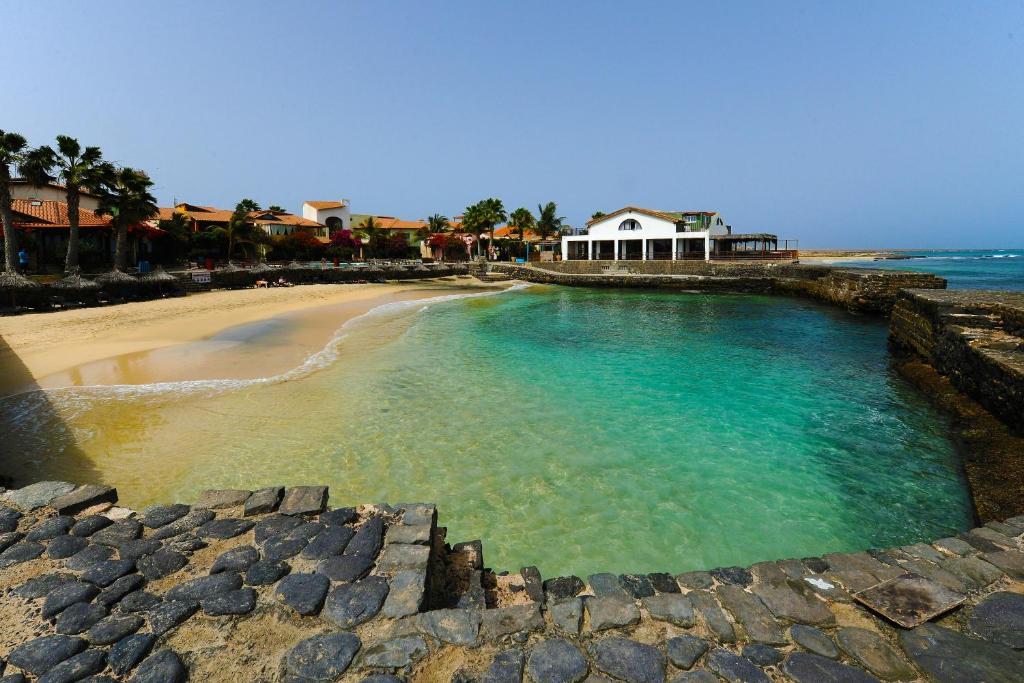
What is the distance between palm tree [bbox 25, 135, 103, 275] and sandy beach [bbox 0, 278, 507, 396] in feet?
21.2

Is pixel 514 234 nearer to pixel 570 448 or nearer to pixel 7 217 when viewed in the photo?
pixel 7 217

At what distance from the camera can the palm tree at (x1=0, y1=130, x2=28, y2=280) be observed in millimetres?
25875

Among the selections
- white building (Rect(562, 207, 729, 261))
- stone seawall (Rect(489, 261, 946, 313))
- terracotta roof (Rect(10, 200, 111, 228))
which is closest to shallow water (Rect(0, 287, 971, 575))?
stone seawall (Rect(489, 261, 946, 313))

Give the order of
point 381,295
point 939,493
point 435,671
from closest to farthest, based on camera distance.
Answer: point 435,671, point 939,493, point 381,295

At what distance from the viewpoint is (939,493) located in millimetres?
7832

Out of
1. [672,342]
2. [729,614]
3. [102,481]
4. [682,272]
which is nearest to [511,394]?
[102,481]

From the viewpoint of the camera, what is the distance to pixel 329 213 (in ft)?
264

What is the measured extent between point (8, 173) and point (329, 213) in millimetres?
55266

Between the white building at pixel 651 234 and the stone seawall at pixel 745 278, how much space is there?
647cm

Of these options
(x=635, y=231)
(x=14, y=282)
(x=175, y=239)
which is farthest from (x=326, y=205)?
(x=14, y=282)

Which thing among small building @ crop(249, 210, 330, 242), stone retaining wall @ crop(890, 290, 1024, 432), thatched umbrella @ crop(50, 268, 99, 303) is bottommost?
stone retaining wall @ crop(890, 290, 1024, 432)

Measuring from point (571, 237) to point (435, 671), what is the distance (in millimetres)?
65721

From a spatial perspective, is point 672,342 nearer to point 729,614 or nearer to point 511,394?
point 511,394

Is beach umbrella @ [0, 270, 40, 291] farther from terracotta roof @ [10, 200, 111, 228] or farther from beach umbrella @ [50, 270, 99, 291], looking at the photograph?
terracotta roof @ [10, 200, 111, 228]
